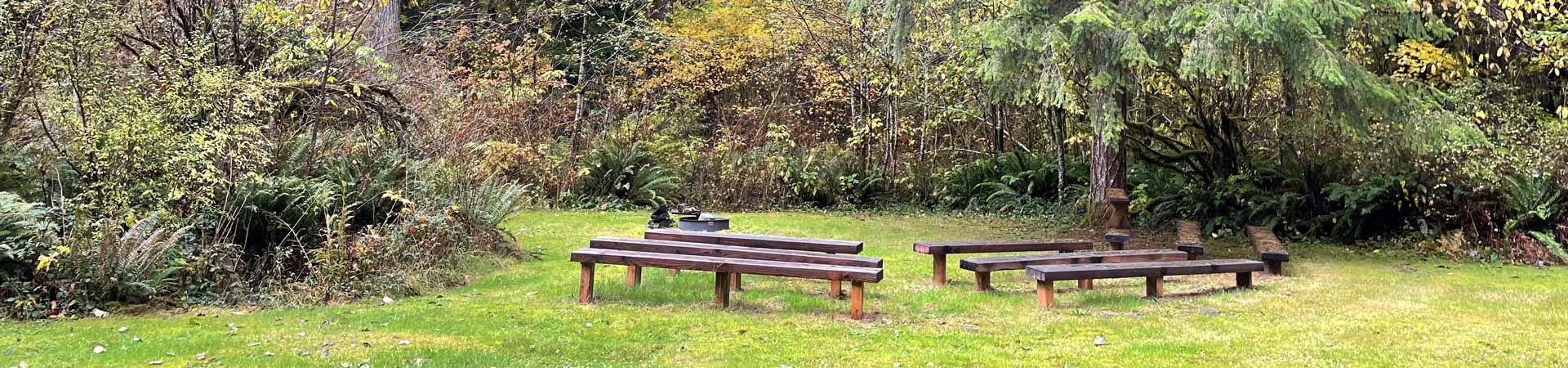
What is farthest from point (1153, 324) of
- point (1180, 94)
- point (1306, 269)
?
A: point (1180, 94)

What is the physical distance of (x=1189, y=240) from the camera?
31.4ft

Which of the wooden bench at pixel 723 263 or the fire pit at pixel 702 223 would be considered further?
the fire pit at pixel 702 223

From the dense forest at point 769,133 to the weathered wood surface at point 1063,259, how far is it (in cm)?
170

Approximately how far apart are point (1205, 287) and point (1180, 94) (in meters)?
5.36

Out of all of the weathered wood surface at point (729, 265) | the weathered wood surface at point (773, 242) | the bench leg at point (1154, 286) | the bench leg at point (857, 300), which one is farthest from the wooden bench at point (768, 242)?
the bench leg at point (1154, 286)

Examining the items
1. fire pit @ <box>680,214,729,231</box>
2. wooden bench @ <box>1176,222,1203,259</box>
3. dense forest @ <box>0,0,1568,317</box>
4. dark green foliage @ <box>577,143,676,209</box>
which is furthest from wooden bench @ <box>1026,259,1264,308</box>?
dark green foliage @ <box>577,143,676,209</box>

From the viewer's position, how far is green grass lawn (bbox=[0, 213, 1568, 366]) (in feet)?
16.8

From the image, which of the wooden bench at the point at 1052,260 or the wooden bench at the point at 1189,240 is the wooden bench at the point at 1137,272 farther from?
the wooden bench at the point at 1189,240

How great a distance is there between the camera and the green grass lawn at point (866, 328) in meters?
5.13

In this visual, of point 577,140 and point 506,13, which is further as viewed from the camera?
point 506,13

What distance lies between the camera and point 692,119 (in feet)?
62.7

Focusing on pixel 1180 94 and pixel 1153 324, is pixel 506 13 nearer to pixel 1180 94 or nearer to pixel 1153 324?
pixel 1180 94

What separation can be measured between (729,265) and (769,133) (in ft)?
33.6

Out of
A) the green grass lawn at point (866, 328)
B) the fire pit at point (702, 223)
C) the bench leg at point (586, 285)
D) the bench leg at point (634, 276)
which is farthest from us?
the fire pit at point (702, 223)
